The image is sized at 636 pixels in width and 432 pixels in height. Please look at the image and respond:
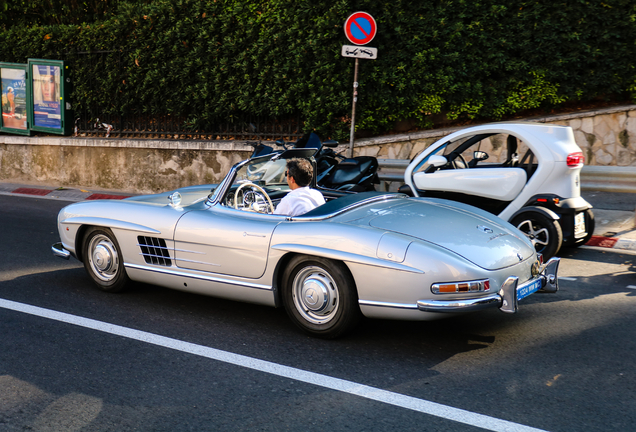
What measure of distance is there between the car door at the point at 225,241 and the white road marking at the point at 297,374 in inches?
25.3

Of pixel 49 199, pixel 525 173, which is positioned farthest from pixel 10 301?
pixel 49 199

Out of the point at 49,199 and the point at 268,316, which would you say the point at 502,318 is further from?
the point at 49,199

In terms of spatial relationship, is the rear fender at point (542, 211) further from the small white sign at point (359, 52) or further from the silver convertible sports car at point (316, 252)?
the small white sign at point (359, 52)

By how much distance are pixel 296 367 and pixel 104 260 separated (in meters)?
2.38

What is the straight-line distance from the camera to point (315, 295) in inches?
165

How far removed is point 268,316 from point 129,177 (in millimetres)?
9842

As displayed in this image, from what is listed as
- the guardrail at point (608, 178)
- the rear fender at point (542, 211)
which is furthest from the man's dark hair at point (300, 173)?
the guardrail at point (608, 178)

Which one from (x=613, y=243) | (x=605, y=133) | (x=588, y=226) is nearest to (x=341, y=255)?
(x=588, y=226)

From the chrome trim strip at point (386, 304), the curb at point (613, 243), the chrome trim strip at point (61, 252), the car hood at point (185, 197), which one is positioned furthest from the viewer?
the curb at point (613, 243)

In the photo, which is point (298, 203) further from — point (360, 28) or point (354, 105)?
point (360, 28)

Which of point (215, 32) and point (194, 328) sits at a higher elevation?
point (215, 32)

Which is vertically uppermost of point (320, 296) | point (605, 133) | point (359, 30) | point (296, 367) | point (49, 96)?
point (359, 30)

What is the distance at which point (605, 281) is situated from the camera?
5.85 metres

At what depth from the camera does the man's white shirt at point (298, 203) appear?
15.7 ft
